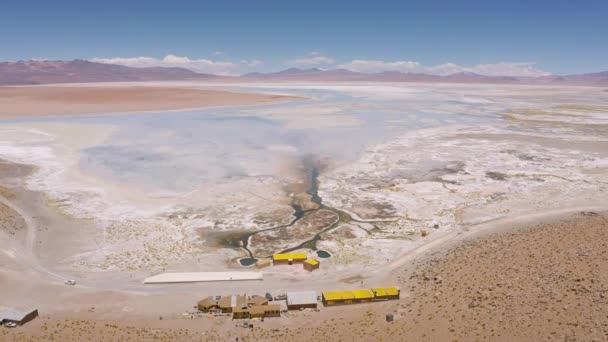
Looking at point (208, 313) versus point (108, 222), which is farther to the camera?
point (108, 222)

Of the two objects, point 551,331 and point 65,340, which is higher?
point 551,331

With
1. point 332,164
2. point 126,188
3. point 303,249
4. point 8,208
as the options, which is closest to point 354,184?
point 332,164

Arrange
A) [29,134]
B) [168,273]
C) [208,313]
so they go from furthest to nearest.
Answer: [29,134] → [168,273] → [208,313]

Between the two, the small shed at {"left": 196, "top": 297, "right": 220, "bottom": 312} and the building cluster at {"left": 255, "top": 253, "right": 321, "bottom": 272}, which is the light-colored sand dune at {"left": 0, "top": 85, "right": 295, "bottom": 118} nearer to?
the building cluster at {"left": 255, "top": 253, "right": 321, "bottom": 272}

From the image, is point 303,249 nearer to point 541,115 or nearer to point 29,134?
point 29,134

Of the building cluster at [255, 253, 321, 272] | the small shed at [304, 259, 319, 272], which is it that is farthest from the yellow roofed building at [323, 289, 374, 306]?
the building cluster at [255, 253, 321, 272]

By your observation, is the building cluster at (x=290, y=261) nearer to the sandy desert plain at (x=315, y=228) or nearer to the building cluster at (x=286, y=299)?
the sandy desert plain at (x=315, y=228)
